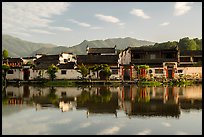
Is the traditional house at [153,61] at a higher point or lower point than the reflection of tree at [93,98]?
higher

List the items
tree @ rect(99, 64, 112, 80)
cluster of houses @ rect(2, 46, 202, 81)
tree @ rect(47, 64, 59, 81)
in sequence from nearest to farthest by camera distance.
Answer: tree @ rect(99, 64, 112, 80) → tree @ rect(47, 64, 59, 81) → cluster of houses @ rect(2, 46, 202, 81)

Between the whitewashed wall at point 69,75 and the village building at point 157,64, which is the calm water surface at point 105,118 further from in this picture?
the whitewashed wall at point 69,75

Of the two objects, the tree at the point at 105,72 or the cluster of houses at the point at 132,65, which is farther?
the cluster of houses at the point at 132,65

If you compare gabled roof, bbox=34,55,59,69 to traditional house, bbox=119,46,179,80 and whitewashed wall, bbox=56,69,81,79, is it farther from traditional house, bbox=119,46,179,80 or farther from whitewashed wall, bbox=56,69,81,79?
traditional house, bbox=119,46,179,80

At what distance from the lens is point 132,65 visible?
4372cm

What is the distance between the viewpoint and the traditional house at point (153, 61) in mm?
43438

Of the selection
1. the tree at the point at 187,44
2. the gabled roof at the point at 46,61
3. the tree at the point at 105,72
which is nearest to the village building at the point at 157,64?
the tree at the point at 105,72

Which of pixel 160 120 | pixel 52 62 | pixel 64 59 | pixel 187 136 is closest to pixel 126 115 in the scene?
pixel 160 120

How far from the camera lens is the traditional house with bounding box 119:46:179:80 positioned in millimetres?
43438

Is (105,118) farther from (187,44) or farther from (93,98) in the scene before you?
(187,44)

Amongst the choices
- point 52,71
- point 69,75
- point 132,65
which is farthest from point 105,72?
point 52,71

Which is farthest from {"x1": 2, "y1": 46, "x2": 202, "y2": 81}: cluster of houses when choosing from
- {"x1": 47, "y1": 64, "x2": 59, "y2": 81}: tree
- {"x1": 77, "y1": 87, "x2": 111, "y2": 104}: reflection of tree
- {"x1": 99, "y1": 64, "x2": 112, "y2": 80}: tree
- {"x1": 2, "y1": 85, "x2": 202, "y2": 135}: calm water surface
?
{"x1": 2, "y1": 85, "x2": 202, "y2": 135}: calm water surface

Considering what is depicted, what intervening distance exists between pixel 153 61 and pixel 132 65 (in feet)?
13.4

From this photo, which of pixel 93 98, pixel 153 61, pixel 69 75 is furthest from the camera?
pixel 153 61
